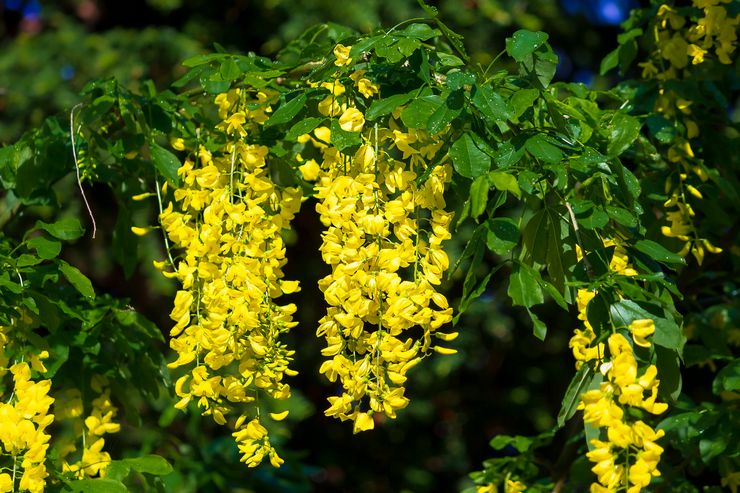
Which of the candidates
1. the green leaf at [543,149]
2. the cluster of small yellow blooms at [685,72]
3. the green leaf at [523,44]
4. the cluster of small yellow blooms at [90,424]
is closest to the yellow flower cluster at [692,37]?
the cluster of small yellow blooms at [685,72]

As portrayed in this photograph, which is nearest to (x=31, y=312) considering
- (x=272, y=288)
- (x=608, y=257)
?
(x=272, y=288)

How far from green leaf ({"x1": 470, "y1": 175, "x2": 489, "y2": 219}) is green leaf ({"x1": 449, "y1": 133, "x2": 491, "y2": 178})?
29 millimetres

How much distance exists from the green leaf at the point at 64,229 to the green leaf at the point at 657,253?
2.92 feet

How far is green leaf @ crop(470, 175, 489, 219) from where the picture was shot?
1167mm

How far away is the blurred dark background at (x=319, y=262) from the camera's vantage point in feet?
10.4

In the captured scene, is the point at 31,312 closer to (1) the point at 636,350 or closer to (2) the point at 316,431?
(1) the point at 636,350

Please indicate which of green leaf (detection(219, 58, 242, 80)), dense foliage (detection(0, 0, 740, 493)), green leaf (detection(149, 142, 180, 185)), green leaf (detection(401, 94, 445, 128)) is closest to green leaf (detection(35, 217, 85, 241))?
dense foliage (detection(0, 0, 740, 493))

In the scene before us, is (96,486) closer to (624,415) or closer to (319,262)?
(624,415)

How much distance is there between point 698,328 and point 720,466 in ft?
1.21

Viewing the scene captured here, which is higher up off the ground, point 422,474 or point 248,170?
point 248,170

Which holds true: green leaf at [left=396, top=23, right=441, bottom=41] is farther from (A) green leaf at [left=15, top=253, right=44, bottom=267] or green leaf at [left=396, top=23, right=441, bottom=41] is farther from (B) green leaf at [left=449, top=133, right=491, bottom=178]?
(A) green leaf at [left=15, top=253, right=44, bottom=267]

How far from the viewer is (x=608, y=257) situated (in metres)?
1.30

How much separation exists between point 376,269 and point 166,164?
49 cm

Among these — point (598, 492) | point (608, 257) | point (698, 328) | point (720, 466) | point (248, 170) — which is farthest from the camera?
point (698, 328)
